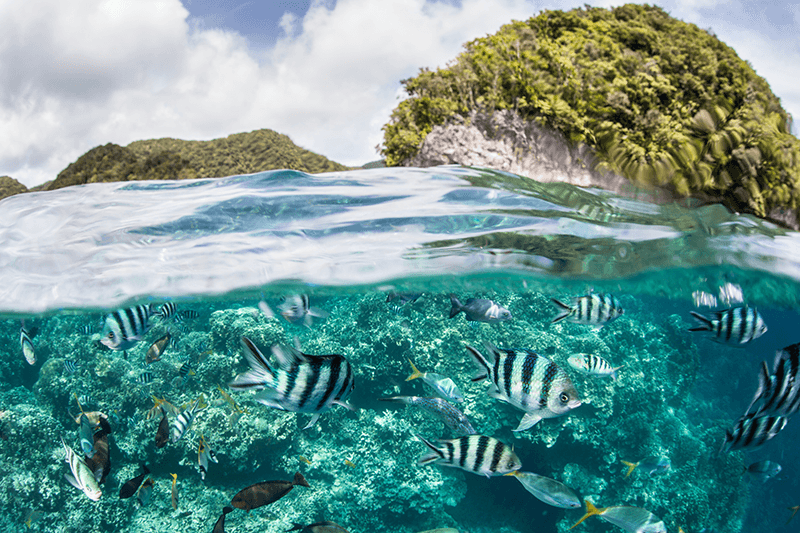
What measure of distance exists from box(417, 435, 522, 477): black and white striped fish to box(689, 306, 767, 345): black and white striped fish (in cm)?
276

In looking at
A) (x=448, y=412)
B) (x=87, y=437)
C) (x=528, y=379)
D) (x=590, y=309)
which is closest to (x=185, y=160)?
(x=87, y=437)

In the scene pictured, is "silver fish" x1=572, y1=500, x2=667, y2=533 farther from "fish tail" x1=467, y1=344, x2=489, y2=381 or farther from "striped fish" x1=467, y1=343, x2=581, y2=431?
"fish tail" x1=467, y1=344, x2=489, y2=381

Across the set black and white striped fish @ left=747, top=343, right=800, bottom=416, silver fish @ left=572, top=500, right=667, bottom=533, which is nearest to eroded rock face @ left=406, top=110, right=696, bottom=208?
black and white striped fish @ left=747, top=343, right=800, bottom=416

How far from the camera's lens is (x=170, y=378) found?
12.6 meters

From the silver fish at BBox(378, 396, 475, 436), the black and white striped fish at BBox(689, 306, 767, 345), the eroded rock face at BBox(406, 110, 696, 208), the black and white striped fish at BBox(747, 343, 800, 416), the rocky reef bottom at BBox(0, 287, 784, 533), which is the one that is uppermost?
the eroded rock face at BBox(406, 110, 696, 208)

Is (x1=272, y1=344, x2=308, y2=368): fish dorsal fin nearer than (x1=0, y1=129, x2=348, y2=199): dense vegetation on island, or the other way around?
(x1=272, y1=344, x2=308, y2=368): fish dorsal fin

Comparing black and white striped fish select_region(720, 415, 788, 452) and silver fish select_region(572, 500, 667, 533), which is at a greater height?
black and white striped fish select_region(720, 415, 788, 452)

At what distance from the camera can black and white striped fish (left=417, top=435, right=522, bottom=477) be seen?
3.90 metres

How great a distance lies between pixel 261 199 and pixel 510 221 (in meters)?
4.82

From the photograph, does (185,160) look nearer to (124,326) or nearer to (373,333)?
(373,333)

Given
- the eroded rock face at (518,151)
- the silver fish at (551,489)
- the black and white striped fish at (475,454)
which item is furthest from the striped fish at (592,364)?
the eroded rock face at (518,151)

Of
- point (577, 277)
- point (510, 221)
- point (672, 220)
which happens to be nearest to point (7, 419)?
point (510, 221)

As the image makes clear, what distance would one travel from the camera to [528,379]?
3527 mm

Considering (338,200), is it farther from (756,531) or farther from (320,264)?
(756,531)
